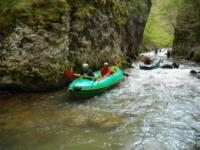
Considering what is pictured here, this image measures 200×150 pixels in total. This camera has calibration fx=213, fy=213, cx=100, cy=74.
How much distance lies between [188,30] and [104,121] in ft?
79.6

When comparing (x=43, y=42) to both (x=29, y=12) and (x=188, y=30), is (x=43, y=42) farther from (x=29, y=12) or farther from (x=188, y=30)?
(x=188, y=30)

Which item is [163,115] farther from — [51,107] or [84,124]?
[51,107]

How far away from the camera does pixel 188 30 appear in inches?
1057

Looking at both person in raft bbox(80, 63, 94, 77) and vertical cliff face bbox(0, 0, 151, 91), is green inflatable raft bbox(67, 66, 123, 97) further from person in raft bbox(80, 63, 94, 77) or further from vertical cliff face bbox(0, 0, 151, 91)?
vertical cliff face bbox(0, 0, 151, 91)

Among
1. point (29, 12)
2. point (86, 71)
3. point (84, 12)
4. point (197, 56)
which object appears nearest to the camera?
point (29, 12)

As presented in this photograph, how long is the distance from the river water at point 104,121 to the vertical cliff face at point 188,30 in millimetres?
17210

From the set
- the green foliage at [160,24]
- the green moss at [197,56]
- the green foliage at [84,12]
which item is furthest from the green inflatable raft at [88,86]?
the green foliage at [160,24]

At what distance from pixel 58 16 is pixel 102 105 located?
4.27 m

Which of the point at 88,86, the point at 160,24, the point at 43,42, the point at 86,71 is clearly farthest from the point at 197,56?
the point at 160,24

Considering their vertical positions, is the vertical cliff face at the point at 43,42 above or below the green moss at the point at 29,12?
below

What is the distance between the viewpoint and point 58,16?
9.13m

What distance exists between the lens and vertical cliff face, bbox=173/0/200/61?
83.0 feet

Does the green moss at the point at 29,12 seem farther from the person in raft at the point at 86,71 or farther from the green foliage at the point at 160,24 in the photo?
the green foliage at the point at 160,24

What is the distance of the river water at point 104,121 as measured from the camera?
5.16 m
